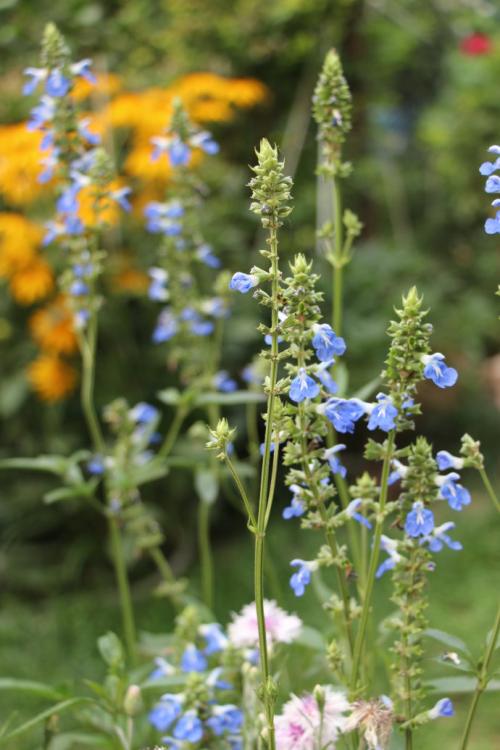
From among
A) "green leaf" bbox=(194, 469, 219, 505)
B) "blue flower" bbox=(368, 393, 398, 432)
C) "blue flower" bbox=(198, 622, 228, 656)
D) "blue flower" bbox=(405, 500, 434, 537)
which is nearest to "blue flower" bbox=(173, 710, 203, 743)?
"blue flower" bbox=(198, 622, 228, 656)

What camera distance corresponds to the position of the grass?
334cm

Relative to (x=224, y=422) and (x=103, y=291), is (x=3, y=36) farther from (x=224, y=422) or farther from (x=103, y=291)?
(x=224, y=422)

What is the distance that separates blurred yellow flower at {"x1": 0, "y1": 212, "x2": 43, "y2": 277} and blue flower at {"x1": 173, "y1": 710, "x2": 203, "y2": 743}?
8.23 ft

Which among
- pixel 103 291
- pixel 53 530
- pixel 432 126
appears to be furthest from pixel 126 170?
pixel 432 126

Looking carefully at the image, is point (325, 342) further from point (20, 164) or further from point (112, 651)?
point (20, 164)

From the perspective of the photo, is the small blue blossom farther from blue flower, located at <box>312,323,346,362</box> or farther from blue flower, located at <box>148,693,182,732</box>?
blue flower, located at <box>312,323,346,362</box>

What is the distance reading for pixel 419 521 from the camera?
136 cm

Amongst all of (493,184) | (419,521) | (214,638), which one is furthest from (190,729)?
(493,184)

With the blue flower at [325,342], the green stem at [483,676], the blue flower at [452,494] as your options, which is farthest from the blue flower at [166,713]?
the blue flower at [325,342]

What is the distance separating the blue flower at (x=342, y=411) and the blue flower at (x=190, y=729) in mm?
615

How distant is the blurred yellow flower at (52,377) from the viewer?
12.6ft

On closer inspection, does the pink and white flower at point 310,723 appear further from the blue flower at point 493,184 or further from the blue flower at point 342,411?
the blue flower at point 493,184

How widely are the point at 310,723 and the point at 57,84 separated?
1.47 meters

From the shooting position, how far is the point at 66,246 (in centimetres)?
245
